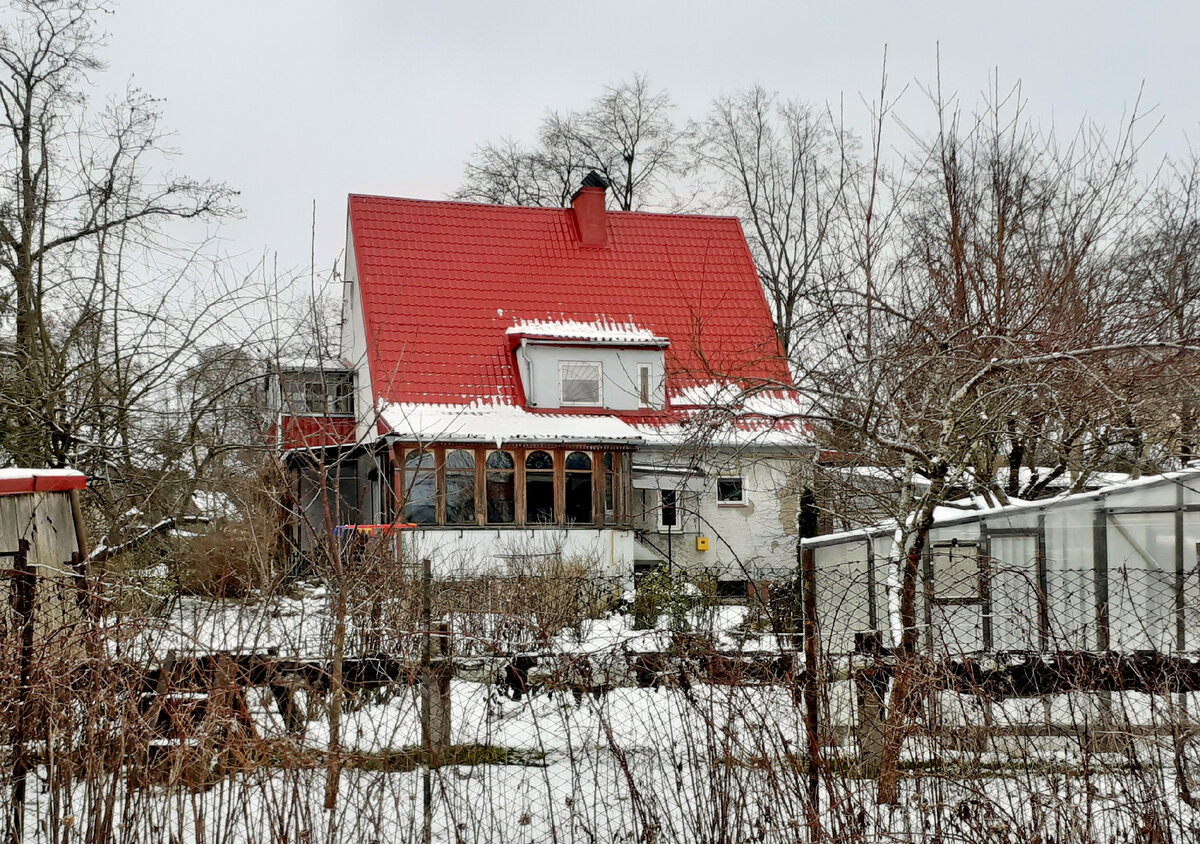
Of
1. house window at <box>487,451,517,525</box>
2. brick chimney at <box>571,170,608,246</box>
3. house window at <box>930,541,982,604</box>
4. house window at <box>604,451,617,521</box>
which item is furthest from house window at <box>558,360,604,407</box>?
house window at <box>930,541,982,604</box>

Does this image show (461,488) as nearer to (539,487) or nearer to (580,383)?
(539,487)

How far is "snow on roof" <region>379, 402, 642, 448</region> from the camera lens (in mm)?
21938

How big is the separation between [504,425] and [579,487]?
6.28 ft

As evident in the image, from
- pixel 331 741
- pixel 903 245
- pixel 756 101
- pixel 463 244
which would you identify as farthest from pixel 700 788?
pixel 756 101

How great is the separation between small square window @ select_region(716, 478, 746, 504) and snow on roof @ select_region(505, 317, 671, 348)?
3318mm

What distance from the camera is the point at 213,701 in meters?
5.42

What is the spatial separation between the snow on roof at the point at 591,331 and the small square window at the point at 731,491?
10.9 ft

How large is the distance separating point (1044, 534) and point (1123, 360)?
79.8 inches

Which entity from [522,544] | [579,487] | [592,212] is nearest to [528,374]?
[579,487]

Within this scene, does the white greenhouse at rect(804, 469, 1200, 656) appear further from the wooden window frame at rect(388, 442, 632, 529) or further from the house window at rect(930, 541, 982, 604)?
the wooden window frame at rect(388, 442, 632, 529)

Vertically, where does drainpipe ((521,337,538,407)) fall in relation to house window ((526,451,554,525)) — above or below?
above

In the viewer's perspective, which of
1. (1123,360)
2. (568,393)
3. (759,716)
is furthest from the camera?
(568,393)

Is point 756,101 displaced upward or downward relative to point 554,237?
upward

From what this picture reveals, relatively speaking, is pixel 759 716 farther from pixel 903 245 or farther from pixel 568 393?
pixel 568 393
